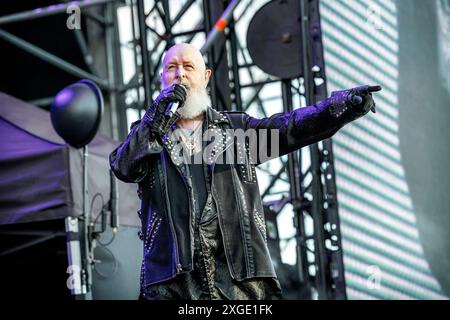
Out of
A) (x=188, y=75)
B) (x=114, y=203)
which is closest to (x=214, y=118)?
(x=188, y=75)

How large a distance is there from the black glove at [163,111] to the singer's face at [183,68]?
24 centimetres

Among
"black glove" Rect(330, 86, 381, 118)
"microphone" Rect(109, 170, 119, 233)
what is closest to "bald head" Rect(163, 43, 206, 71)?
"black glove" Rect(330, 86, 381, 118)

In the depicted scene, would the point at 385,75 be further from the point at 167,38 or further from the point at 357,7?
the point at 167,38

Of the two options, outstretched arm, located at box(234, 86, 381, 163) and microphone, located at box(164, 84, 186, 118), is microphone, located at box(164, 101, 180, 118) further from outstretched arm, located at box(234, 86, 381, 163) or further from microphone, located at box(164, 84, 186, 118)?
outstretched arm, located at box(234, 86, 381, 163)

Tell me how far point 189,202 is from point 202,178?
0.14m

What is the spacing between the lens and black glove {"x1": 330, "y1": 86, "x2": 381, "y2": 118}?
2955mm

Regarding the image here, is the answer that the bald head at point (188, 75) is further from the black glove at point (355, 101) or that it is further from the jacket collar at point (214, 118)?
the black glove at point (355, 101)

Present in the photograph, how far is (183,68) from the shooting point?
10.5 feet

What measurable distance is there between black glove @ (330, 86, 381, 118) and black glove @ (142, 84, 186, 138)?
602 millimetres

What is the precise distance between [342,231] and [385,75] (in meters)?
1.12

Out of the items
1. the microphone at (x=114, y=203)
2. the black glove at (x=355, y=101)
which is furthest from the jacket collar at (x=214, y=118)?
the microphone at (x=114, y=203)

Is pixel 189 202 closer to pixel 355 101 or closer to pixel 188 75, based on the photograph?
pixel 188 75

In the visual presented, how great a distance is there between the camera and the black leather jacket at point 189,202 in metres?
2.97
